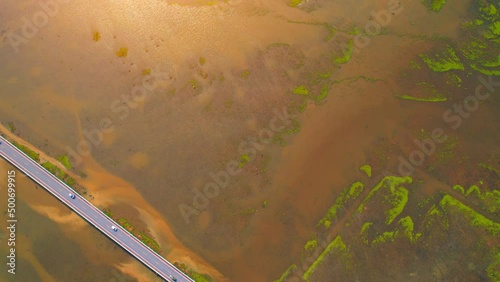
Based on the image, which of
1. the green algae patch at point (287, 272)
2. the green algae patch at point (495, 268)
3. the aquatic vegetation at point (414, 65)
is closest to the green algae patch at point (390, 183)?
the green algae patch at point (287, 272)

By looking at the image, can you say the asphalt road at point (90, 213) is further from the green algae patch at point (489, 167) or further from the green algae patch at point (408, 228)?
the green algae patch at point (489, 167)

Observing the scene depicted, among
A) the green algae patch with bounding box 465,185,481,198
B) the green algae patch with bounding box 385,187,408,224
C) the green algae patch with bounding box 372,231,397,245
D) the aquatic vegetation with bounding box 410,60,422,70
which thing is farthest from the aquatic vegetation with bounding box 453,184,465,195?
the aquatic vegetation with bounding box 410,60,422,70

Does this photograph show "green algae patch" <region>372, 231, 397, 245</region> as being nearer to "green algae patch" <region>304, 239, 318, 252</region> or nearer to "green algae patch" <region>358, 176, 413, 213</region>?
"green algae patch" <region>358, 176, 413, 213</region>

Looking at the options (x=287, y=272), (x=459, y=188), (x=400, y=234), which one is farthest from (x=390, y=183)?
(x=287, y=272)

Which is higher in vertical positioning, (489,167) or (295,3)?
(295,3)

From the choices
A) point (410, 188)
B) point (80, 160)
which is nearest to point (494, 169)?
point (410, 188)

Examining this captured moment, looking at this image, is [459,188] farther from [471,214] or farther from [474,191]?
[471,214]

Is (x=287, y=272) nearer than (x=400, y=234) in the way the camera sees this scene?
Yes
